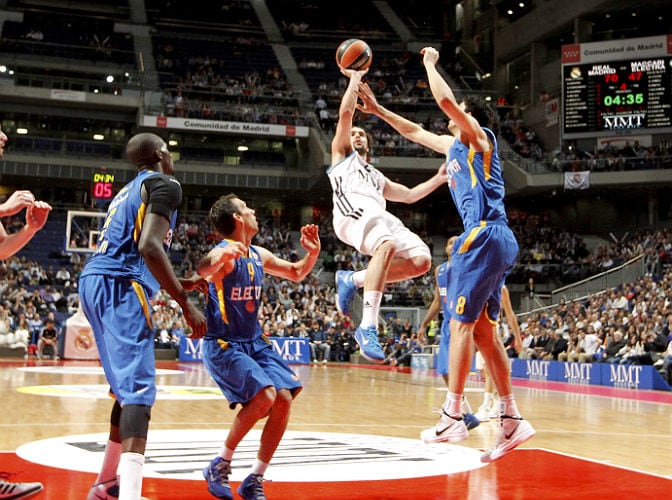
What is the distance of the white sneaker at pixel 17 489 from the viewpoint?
405cm

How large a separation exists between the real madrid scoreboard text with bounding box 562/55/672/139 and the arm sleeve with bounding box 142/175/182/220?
22538mm

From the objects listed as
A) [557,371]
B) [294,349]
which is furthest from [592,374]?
[294,349]

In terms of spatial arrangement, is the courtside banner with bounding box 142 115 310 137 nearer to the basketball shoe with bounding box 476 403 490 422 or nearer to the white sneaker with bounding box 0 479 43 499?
the basketball shoe with bounding box 476 403 490 422

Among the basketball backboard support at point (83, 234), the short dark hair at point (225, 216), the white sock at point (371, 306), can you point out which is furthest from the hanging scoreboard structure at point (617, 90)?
the short dark hair at point (225, 216)

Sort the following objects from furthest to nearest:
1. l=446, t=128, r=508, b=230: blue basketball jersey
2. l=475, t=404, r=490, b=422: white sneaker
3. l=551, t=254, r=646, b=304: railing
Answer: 1. l=551, t=254, r=646, b=304: railing
2. l=475, t=404, r=490, b=422: white sneaker
3. l=446, t=128, r=508, b=230: blue basketball jersey

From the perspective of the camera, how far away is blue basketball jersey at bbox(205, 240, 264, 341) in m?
4.65

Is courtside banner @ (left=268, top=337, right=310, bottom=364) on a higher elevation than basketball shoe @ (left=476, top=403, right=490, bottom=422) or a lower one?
higher

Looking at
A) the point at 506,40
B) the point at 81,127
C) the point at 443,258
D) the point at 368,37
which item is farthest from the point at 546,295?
the point at 81,127

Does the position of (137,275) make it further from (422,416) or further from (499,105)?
(499,105)

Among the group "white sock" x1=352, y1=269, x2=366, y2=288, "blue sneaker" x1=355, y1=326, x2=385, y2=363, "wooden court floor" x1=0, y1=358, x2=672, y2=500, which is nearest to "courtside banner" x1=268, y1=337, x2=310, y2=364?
"wooden court floor" x1=0, y1=358, x2=672, y2=500

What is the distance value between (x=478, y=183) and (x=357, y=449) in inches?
94.9

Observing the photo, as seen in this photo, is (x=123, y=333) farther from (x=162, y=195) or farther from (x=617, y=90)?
(x=617, y=90)

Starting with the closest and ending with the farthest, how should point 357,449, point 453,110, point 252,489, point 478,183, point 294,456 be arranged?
point 252,489 < point 453,110 < point 478,183 < point 294,456 < point 357,449

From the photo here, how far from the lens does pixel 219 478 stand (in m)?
4.37
